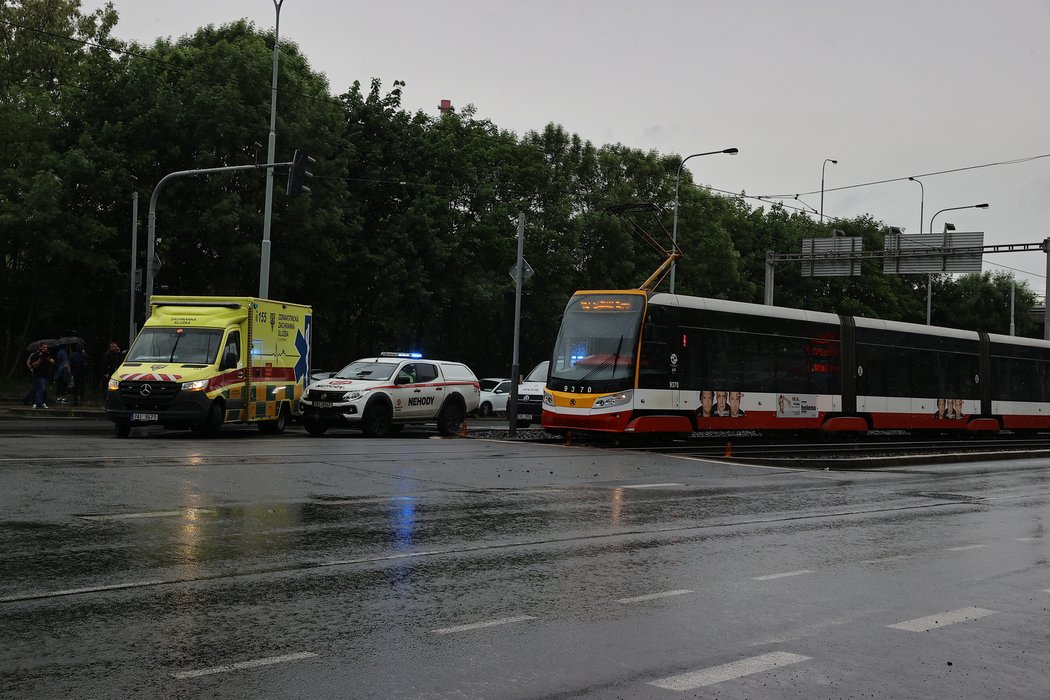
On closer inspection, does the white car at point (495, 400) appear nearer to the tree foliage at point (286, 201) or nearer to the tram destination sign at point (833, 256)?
the tree foliage at point (286, 201)

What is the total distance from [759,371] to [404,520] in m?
17.2

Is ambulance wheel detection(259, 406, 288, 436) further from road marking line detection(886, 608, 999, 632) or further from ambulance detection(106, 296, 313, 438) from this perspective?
road marking line detection(886, 608, 999, 632)

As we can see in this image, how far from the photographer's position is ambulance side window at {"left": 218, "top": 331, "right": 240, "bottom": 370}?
22844mm

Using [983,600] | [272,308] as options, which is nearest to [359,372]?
[272,308]

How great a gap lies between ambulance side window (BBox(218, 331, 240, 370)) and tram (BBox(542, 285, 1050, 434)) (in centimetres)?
644

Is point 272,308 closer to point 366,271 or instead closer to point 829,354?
point 829,354

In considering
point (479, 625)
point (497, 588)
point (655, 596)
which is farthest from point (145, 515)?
point (655, 596)

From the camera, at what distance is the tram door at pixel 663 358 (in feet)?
78.1

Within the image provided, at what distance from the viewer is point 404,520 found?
11.0 meters

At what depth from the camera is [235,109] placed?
36312 millimetres

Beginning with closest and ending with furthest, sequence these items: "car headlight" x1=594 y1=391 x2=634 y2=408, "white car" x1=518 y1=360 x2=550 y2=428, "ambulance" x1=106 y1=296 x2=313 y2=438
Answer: "ambulance" x1=106 y1=296 x2=313 y2=438
"car headlight" x1=594 y1=391 x2=634 y2=408
"white car" x1=518 y1=360 x2=550 y2=428

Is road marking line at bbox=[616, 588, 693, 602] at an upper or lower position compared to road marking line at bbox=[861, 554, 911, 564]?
lower

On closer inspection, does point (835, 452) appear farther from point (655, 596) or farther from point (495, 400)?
point (495, 400)

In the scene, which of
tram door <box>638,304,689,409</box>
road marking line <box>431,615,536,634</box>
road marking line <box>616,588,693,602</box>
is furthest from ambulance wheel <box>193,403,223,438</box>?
road marking line <box>431,615,536,634</box>
